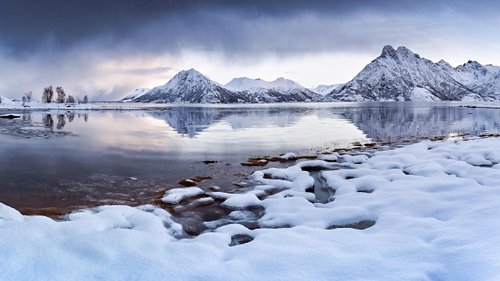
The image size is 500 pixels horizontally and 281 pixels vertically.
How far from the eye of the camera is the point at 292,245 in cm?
1141

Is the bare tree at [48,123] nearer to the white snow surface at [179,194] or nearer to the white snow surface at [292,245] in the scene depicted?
the white snow surface at [179,194]

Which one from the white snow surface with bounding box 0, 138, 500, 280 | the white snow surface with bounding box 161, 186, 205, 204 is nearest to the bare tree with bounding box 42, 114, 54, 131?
the white snow surface with bounding box 161, 186, 205, 204

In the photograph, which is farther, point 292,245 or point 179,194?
point 179,194

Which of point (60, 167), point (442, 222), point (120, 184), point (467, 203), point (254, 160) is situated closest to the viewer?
point (442, 222)

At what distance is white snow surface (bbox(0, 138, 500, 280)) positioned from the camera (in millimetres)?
9242

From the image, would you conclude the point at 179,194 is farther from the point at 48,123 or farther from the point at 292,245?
the point at 48,123

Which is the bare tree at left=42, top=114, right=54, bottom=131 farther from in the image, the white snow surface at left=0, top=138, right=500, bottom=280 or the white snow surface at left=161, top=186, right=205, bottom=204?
the white snow surface at left=0, top=138, right=500, bottom=280

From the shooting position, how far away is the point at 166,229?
15078 mm

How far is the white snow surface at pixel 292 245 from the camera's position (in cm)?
924

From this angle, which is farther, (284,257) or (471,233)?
(471,233)

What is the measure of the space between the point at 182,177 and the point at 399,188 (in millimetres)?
14541

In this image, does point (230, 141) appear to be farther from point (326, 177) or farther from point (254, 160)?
point (326, 177)

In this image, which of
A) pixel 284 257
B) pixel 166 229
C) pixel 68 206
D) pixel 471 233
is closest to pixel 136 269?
pixel 284 257

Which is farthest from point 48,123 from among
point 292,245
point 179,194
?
point 292,245
